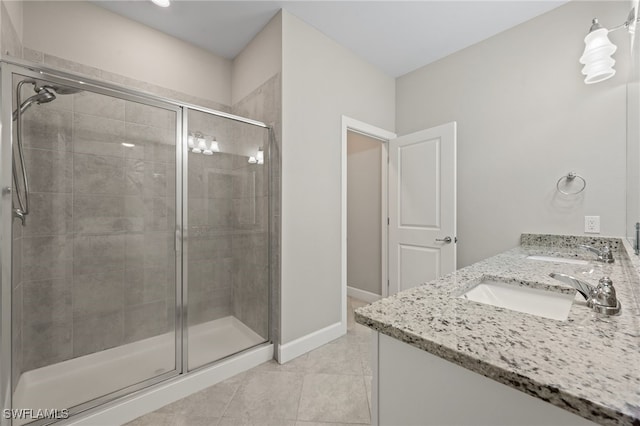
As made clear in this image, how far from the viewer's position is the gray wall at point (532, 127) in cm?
180

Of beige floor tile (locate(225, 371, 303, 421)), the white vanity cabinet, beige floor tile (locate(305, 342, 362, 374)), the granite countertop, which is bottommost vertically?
beige floor tile (locate(225, 371, 303, 421))

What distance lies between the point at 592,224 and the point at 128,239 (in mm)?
3429

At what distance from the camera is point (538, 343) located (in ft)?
1.85

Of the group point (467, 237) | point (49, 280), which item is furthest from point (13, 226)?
point (467, 237)

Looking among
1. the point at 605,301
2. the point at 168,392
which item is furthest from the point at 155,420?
the point at 605,301

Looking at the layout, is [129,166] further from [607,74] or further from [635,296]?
[607,74]

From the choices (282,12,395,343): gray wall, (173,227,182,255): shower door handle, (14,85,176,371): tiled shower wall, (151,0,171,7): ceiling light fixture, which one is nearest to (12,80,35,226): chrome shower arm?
(14,85,176,371): tiled shower wall

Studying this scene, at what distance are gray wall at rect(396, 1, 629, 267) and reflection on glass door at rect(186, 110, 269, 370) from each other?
1.91 metres

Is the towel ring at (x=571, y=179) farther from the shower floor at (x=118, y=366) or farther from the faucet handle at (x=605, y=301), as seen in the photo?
the shower floor at (x=118, y=366)

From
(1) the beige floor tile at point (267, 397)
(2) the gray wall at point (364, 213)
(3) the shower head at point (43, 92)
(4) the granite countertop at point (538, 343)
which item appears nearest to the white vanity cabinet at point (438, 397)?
(4) the granite countertop at point (538, 343)

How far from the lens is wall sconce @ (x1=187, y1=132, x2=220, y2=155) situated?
1867 millimetres

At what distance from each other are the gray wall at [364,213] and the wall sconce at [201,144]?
1.71m

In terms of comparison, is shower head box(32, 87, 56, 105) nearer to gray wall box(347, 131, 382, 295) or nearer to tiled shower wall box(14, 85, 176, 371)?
tiled shower wall box(14, 85, 176, 371)

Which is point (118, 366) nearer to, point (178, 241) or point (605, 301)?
point (178, 241)
